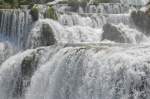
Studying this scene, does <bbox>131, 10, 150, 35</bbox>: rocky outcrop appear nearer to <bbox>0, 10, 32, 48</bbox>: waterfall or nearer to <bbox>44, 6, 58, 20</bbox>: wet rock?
<bbox>44, 6, 58, 20</bbox>: wet rock

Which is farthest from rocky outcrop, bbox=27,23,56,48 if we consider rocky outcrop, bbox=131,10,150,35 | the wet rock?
rocky outcrop, bbox=131,10,150,35

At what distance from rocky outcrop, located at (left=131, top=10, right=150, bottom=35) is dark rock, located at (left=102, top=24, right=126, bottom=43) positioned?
2.88 metres

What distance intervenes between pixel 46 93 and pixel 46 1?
58.1ft

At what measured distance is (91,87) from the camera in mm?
17062

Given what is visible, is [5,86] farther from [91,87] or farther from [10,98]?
[91,87]

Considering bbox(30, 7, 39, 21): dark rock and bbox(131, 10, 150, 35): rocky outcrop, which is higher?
bbox(30, 7, 39, 21): dark rock

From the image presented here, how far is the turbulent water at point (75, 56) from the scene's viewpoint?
1619 centimetres

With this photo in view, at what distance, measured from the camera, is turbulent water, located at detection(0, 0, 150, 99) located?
1619cm

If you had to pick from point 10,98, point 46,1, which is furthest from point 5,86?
point 46,1

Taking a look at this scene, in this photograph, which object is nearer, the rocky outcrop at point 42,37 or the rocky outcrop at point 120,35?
the rocky outcrop at point 120,35

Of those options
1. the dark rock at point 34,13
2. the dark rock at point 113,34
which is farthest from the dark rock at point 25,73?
the dark rock at point 34,13

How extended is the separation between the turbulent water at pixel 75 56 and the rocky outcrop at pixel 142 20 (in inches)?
7.7

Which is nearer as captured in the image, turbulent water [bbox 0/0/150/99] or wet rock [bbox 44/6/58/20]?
turbulent water [bbox 0/0/150/99]

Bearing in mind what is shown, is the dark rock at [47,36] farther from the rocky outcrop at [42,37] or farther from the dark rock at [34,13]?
the dark rock at [34,13]
